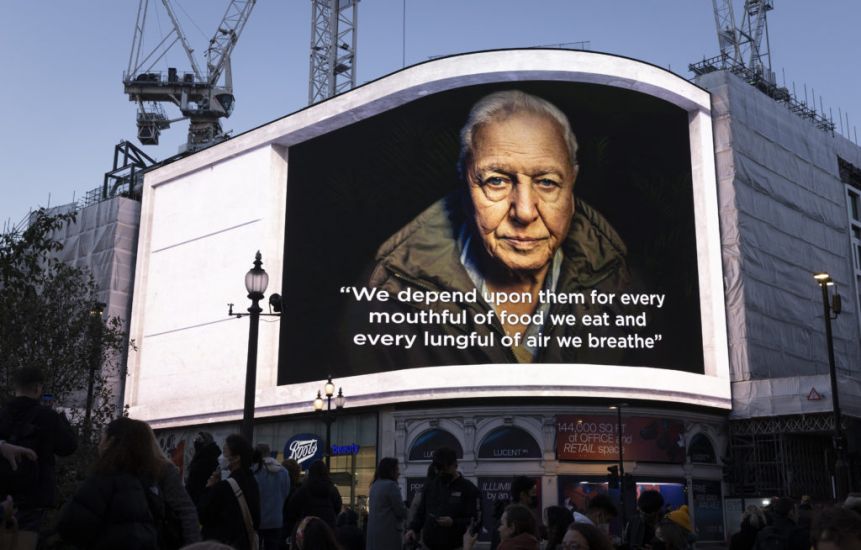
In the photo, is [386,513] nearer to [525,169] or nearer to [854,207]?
[525,169]

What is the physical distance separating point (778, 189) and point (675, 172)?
22.1 feet

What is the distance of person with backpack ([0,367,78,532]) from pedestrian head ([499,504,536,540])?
11.7 feet

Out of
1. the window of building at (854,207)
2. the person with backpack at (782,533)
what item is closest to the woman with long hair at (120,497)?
the person with backpack at (782,533)

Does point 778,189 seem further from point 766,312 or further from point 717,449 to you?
point 717,449

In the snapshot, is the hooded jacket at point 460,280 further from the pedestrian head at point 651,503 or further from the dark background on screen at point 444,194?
the pedestrian head at point 651,503

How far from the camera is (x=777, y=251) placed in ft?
156

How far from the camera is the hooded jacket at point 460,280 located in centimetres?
4316

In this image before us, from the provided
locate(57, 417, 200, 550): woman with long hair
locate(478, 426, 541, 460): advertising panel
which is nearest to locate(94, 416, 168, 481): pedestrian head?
locate(57, 417, 200, 550): woman with long hair

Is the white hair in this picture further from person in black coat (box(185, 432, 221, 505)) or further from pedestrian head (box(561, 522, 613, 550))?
pedestrian head (box(561, 522, 613, 550))

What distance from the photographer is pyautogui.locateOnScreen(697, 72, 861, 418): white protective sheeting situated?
144 feet

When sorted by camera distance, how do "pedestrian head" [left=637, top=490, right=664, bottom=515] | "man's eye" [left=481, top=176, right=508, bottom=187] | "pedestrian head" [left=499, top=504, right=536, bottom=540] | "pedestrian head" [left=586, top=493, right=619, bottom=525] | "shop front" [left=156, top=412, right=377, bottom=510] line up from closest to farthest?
"pedestrian head" [left=499, top=504, right=536, bottom=540] < "pedestrian head" [left=586, top=493, right=619, bottom=525] < "pedestrian head" [left=637, top=490, right=664, bottom=515] < "shop front" [left=156, top=412, right=377, bottom=510] < "man's eye" [left=481, top=176, right=508, bottom=187]

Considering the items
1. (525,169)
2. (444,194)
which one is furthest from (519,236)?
(444,194)

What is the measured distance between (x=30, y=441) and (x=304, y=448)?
38166mm

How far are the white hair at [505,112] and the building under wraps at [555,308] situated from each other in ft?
1.45
